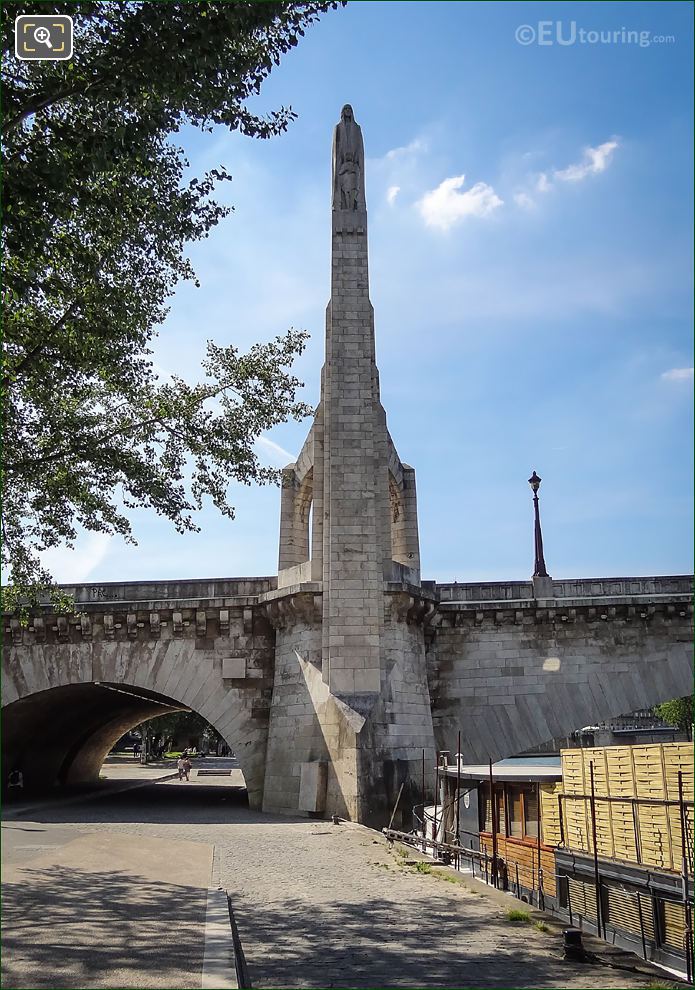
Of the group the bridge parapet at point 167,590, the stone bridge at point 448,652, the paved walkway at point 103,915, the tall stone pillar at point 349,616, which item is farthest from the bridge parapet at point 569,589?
the paved walkway at point 103,915

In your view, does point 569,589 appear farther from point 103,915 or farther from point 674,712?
point 674,712

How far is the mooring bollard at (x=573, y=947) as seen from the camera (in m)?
7.84

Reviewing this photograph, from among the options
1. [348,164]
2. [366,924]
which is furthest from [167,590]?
[366,924]

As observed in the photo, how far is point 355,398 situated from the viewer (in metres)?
22.6

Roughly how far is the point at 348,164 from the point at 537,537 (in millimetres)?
13026

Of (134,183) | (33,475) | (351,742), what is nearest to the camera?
(134,183)

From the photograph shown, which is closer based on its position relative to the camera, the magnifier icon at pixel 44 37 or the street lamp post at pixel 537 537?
the magnifier icon at pixel 44 37

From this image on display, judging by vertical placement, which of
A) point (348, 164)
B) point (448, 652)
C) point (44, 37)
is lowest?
point (448, 652)

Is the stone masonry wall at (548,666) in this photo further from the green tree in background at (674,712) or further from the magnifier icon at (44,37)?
the green tree in background at (674,712)

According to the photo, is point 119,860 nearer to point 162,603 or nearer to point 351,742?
point 351,742

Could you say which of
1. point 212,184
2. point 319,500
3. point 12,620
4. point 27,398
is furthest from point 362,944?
point 12,620

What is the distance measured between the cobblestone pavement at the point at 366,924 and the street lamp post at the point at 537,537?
11.1 metres

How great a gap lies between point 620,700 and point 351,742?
937 cm

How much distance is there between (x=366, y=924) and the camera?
927cm
